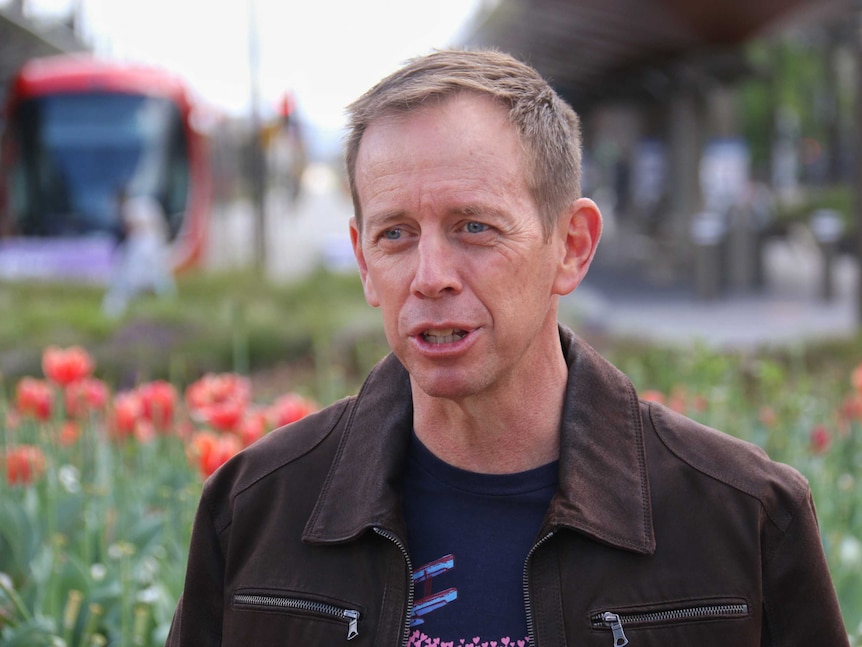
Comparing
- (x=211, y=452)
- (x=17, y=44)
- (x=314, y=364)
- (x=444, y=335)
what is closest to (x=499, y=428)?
(x=444, y=335)

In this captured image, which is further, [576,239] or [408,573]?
[576,239]

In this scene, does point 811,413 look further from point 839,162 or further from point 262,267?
point 839,162

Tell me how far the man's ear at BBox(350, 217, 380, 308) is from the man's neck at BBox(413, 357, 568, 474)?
155 mm

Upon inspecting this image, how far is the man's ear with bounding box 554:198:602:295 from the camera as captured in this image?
1.83 meters

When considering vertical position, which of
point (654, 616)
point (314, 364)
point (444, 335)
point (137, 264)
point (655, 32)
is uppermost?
point (655, 32)

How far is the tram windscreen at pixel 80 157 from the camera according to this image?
17391 mm

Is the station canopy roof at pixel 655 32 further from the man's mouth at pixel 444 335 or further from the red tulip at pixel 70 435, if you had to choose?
the man's mouth at pixel 444 335

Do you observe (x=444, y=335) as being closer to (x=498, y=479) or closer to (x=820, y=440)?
(x=498, y=479)

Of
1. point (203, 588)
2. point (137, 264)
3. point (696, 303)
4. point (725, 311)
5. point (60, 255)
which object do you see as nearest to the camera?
point (203, 588)

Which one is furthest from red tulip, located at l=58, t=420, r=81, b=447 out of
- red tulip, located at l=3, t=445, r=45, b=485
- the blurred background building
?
the blurred background building

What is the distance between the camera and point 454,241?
1740mm

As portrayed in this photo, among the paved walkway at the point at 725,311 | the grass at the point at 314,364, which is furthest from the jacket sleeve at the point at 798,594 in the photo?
the paved walkway at the point at 725,311

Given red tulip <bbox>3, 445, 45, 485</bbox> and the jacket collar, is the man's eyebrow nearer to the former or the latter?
the jacket collar

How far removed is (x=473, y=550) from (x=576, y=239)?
0.48 meters
